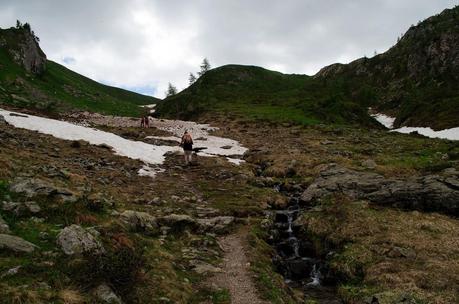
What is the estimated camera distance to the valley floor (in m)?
13.0

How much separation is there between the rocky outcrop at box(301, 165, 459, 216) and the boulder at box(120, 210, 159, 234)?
42.5 feet

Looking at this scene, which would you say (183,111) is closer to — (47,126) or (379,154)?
(47,126)

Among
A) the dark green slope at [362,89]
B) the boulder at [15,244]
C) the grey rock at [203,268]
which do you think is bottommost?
the grey rock at [203,268]

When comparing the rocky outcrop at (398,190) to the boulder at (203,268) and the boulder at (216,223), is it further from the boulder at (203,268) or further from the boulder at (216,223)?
the boulder at (203,268)

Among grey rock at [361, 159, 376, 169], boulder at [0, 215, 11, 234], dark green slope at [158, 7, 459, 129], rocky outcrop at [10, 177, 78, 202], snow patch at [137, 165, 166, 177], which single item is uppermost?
dark green slope at [158, 7, 459, 129]

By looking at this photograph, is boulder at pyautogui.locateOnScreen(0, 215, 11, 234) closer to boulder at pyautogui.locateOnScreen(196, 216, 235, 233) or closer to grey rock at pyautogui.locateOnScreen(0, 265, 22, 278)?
grey rock at pyautogui.locateOnScreen(0, 265, 22, 278)

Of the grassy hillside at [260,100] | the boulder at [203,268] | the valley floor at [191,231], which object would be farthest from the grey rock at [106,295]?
the grassy hillside at [260,100]

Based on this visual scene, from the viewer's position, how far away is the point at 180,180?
33.4 m

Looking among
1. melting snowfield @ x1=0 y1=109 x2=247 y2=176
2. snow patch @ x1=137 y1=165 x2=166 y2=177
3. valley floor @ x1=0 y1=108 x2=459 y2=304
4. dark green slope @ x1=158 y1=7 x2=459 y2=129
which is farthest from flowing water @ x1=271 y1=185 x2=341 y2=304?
dark green slope @ x1=158 y1=7 x2=459 y2=129

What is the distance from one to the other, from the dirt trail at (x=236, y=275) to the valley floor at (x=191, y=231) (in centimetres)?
6

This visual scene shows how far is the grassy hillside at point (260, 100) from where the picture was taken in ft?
277

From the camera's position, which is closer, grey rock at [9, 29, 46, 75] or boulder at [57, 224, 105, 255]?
boulder at [57, 224, 105, 255]

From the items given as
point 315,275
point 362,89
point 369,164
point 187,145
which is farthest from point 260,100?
point 315,275

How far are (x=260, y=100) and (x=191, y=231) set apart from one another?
98931 millimetres
